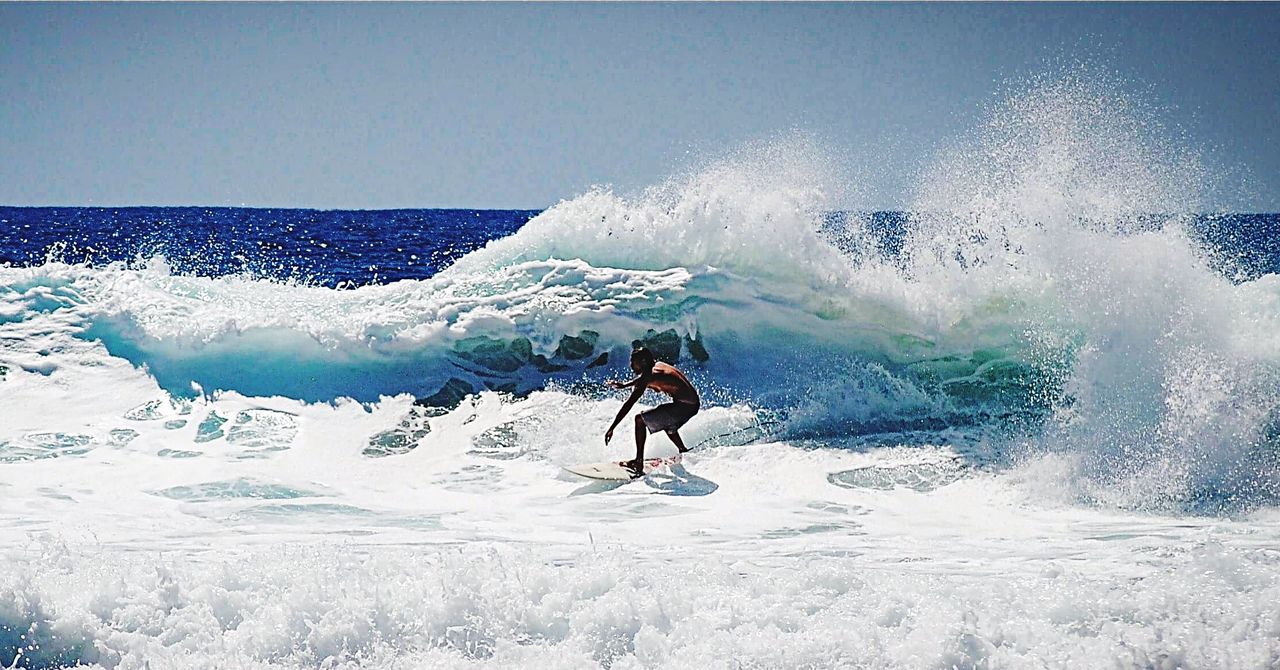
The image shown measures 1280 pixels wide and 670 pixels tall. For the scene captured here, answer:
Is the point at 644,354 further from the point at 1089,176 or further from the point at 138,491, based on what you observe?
the point at 1089,176

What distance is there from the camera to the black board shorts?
9820mm

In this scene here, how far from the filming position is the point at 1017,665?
17.6 ft

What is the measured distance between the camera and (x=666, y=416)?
984 cm

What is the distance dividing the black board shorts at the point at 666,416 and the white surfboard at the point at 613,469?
301mm

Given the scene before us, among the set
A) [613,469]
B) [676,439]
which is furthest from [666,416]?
[613,469]

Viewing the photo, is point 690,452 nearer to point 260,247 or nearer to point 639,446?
point 639,446

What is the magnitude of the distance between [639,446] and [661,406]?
1.53 ft

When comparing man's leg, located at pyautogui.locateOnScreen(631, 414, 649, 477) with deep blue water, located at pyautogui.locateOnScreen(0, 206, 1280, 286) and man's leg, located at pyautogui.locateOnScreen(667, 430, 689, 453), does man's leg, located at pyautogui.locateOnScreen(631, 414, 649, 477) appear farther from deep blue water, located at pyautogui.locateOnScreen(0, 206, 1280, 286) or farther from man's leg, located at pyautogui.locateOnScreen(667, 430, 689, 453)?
deep blue water, located at pyautogui.locateOnScreen(0, 206, 1280, 286)

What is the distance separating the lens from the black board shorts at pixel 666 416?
9820 millimetres

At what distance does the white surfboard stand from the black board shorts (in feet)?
0.99

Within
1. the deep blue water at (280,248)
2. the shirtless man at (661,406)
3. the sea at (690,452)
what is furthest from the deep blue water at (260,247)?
the shirtless man at (661,406)

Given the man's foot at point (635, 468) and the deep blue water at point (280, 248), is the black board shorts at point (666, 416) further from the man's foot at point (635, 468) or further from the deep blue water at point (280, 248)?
the deep blue water at point (280, 248)

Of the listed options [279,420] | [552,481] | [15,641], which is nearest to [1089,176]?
[552,481]

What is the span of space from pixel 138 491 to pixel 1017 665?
7.23 meters
